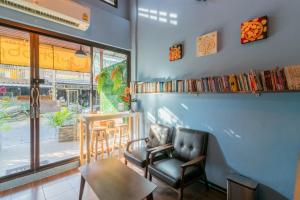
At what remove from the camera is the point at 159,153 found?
9.01 ft

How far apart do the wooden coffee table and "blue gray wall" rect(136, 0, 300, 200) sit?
125 cm

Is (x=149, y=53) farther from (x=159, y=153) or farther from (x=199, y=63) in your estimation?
(x=159, y=153)

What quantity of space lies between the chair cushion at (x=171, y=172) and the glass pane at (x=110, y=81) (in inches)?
71.6

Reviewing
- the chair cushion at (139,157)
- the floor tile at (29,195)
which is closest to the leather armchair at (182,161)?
the chair cushion at (139,157)

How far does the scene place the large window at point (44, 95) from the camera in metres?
2.61

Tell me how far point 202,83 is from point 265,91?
2.56ft

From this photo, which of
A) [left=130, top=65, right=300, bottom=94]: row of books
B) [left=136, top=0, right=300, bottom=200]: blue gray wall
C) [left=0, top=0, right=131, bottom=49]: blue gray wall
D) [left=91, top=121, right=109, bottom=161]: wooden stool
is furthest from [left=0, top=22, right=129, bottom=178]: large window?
[left=130, top=65, right=300, bottom=94]: row of books

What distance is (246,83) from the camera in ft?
6.34

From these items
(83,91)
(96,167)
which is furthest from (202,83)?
(83,91)

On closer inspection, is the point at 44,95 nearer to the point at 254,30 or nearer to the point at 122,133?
the point at 122,133

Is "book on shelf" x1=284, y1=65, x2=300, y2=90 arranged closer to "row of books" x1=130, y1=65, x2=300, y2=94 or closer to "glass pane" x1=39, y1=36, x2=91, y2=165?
→ "row of books" x1=130, y1=65, x2=300, y2=94

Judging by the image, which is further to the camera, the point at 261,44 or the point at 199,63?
the point at 199,63

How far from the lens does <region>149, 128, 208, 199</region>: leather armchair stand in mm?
2066

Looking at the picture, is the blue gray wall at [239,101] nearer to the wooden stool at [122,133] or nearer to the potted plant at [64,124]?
the wooden stool at [122,133]
